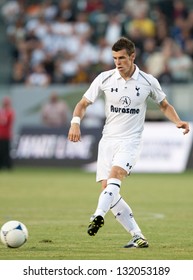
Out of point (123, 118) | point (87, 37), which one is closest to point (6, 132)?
point (87, 37)

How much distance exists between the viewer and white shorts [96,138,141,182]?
11180mm

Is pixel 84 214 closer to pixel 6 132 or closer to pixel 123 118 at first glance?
pixel 123 118

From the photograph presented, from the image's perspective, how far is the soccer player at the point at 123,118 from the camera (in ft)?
36.5

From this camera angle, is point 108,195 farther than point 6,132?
No

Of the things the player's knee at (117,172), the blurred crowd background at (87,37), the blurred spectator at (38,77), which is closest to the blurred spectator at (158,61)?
the blurred crowd background at (87,37)

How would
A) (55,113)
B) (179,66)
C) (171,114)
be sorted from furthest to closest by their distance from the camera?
(179,66)
(55,113)
(171,114)

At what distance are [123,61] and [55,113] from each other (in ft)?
61.2

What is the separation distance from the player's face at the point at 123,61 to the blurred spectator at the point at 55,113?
1826 cm

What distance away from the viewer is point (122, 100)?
11.3 meters

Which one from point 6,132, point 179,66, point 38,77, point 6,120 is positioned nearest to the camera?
point 6,120

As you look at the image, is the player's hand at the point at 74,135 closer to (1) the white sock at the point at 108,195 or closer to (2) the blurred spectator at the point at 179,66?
(1) the white sock at the point at 108,195

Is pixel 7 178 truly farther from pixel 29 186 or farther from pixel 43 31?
pixel 43 31

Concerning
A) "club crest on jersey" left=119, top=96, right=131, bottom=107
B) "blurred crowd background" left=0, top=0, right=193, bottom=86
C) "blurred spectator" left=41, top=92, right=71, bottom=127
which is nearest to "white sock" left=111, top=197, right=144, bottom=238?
"club crest on jersey" left=119, top=96, right=131, bottom=107
